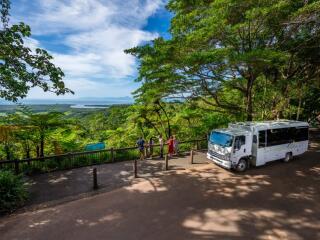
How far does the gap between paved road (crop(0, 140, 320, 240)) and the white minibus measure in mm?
1181

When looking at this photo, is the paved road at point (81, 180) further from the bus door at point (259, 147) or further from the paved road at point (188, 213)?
the bus door at point (259, 147)

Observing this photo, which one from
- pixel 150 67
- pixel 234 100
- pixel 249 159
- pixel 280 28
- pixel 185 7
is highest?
pixel 185 7

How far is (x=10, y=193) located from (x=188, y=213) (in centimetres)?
640

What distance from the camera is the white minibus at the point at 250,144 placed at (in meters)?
10.9

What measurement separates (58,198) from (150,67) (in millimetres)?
7688

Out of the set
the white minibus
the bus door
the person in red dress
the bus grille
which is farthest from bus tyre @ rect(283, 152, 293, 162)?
the person in red dress

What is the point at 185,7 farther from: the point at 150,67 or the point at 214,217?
the point at 214,217

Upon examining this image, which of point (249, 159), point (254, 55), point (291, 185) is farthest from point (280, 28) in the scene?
point (291, 185)

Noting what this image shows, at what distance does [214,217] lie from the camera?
6.93 meters

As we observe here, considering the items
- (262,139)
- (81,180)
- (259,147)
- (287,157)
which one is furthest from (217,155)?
(81,180)

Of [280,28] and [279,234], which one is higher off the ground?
[280,28]

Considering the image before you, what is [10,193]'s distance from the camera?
757 cm

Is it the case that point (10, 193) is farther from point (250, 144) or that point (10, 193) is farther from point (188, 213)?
point (250, 144)

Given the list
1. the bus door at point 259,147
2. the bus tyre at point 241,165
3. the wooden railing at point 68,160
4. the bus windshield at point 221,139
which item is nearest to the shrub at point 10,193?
the wooden railing at point 68,160
